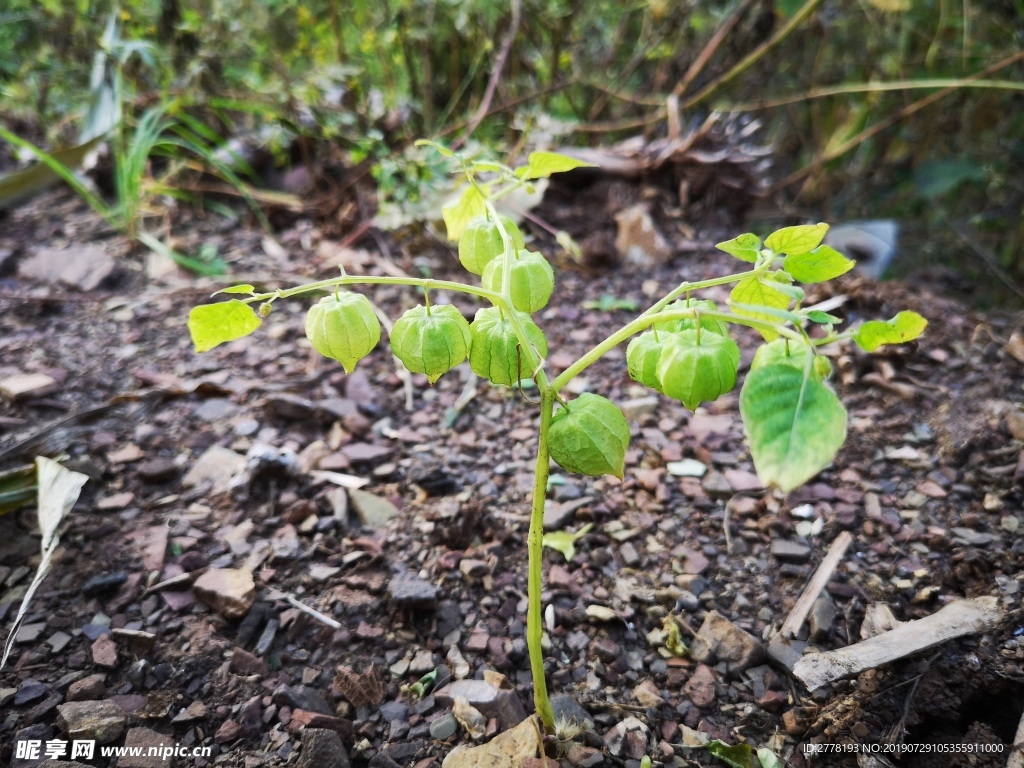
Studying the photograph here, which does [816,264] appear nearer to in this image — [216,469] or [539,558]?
[539,558]

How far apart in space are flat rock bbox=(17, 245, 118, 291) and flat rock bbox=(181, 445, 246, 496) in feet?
3.10

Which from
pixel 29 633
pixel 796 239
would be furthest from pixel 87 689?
pixel 796 239

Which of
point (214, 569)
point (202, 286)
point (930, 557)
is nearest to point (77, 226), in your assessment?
point (202, 286)

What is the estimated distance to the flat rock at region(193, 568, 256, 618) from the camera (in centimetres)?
128

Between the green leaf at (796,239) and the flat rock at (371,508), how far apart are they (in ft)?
3.31

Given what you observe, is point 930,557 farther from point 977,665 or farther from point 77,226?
point 77,226

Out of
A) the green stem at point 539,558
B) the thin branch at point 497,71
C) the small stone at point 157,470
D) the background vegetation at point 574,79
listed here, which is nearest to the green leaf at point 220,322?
the green stem at point 539,558

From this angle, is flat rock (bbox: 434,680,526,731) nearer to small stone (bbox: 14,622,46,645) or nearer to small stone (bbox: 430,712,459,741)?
small stone (bbox: 430,712,459,741)

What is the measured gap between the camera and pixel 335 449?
168cm

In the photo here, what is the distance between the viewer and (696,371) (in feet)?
2.49

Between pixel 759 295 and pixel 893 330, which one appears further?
pixel 759 295

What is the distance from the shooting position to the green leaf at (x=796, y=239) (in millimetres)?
818

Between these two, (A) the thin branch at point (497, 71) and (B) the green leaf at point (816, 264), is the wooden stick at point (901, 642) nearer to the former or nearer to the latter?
(B) the green leaf at point (816, 264)

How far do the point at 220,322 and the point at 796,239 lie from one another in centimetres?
70
